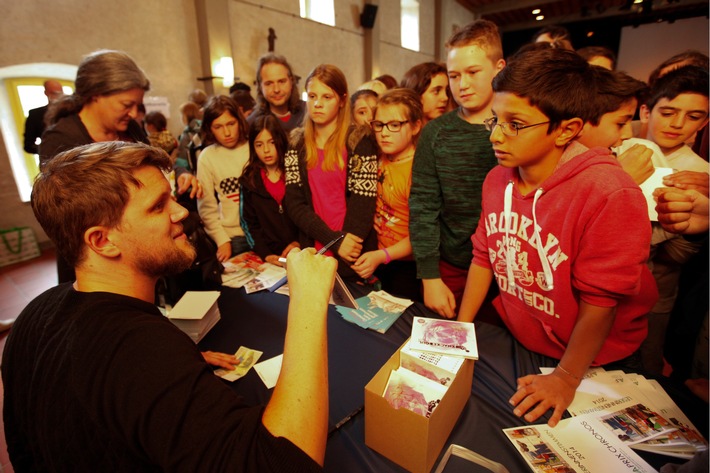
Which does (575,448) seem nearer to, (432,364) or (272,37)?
(432,364)

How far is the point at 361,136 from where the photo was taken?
7.14 feet

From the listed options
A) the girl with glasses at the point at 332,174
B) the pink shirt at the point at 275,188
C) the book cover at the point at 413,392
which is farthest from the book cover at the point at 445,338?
the pink shirt at the point at 275,188

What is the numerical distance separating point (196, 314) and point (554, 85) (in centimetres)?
164

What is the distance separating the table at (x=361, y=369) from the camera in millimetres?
993

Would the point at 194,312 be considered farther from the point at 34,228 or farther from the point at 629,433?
the point at 34,228

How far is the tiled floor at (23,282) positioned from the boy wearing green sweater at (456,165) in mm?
3576

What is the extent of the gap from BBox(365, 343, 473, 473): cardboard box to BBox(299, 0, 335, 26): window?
9578 mm

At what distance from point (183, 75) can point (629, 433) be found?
721 centimetres

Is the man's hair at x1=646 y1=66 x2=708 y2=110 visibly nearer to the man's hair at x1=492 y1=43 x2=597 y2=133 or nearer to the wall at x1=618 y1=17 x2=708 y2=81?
the man's hair at x1=492 y1=43 x2=597 y2=133

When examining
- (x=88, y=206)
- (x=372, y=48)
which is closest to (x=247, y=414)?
(x=88, y=206)

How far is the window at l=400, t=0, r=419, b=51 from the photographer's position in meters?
11.9

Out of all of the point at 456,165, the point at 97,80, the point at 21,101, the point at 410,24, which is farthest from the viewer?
the point at 410,24

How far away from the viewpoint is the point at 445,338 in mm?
1177

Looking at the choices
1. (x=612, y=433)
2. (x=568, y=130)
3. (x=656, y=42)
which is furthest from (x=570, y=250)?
(x=656, y=42)
